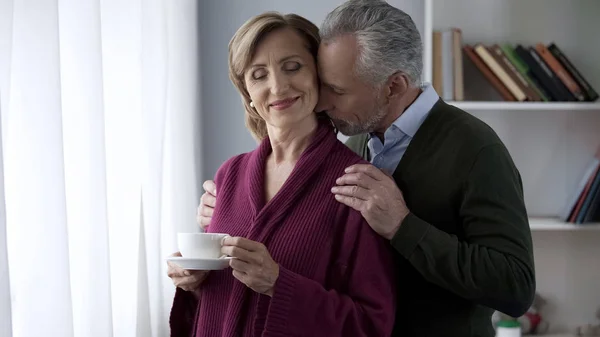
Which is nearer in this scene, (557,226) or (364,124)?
(364,124)

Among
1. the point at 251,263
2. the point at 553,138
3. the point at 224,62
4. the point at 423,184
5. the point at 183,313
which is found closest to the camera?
the point at 251,263

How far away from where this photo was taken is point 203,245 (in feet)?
4.84

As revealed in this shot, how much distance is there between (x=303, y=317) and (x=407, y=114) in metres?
0.50

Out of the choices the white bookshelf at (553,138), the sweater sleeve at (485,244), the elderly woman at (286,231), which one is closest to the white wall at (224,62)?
the white bookshelf at (553,138)

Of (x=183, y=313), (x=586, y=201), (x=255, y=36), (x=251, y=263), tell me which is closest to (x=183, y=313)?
(x=183, y=313)

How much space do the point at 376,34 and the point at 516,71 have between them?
5.88ft

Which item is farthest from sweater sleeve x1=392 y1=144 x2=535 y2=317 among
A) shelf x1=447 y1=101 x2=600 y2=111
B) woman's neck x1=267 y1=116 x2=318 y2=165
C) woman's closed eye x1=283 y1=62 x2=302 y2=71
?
shelf x1=447 y1=101 x2=600 y2=111

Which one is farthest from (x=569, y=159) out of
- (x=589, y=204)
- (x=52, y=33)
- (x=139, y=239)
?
(x=52, y=33)

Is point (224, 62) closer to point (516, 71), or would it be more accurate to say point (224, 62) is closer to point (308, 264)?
point (516, 71)

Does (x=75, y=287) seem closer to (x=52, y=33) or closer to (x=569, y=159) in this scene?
(x=52, y=33)

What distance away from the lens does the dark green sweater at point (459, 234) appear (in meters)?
1.54

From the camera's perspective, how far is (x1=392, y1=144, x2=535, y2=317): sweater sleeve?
1.53 metres

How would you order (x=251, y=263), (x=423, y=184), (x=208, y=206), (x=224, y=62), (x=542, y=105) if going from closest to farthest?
(x=251, y=263), (x=423, y=184), (x=208, y=206), (x=542, y=105), (x=224, y=62)

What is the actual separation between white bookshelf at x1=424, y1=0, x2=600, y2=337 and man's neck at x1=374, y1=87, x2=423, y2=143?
178 centimetres
